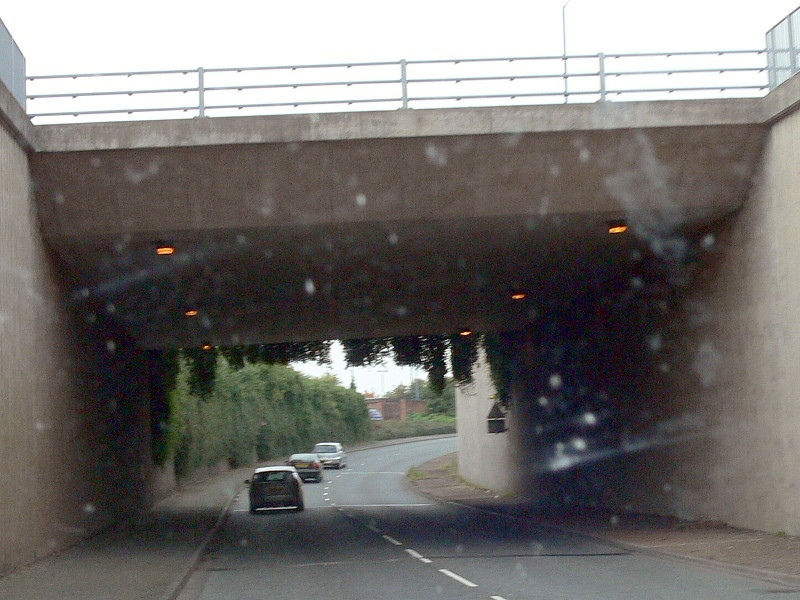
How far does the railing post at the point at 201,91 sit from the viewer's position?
16.0 metres

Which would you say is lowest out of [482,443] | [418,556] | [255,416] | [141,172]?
[418,556]

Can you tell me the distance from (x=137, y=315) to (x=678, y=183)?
14.1 metres

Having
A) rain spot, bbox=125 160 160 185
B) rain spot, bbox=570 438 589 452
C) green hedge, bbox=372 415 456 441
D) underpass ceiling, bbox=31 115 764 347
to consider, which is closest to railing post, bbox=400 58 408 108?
underpass ceiling, bbox=31 115 764 347

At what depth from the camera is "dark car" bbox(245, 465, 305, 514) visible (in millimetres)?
29656

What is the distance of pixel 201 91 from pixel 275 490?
1647 cm

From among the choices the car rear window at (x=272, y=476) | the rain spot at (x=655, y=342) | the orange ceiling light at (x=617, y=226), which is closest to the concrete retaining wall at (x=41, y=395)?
the car rear window at (x=272, y=476)

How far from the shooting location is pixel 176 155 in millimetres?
15688

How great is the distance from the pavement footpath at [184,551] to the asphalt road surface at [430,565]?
12.6 inches

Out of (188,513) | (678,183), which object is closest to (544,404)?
(188,513)

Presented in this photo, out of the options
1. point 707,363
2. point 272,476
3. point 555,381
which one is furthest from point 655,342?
point 272,476

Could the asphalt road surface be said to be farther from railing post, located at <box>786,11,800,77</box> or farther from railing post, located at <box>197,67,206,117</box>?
railing post, located at <box>786,11,800,77</box>

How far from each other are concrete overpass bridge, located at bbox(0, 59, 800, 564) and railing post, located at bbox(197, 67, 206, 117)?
0.56 m

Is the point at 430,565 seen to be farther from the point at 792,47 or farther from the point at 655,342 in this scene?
the point at 792,47

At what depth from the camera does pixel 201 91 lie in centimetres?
1608
